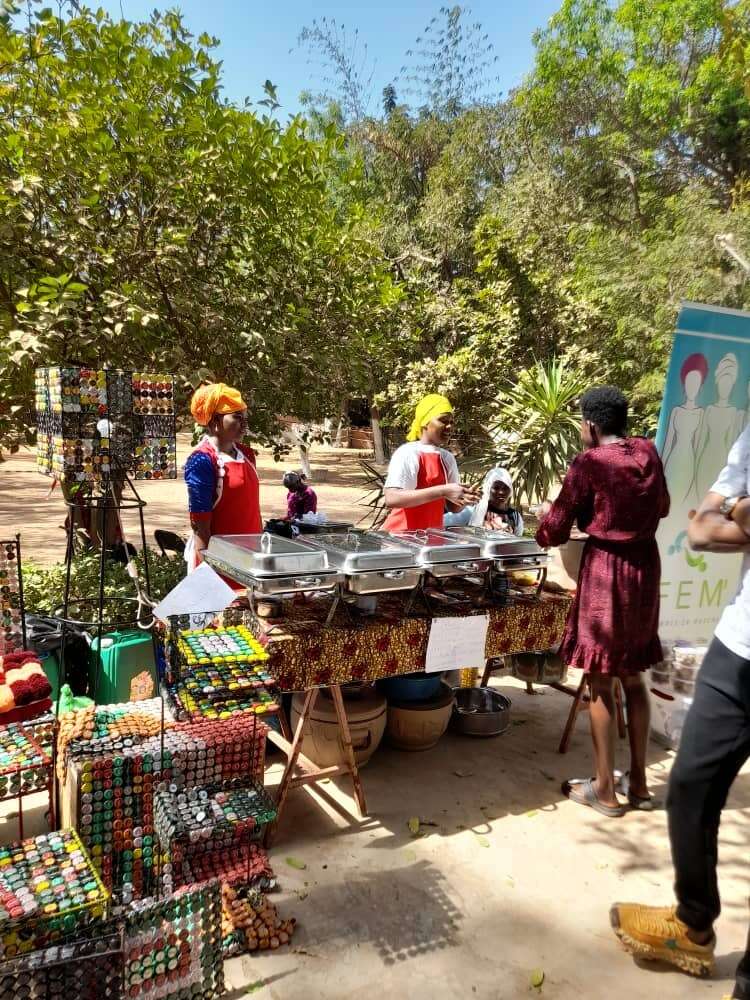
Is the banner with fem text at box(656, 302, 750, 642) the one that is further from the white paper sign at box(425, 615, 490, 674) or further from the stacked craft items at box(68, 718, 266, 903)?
the stacked craft items at box(68, 718, 266, 903)

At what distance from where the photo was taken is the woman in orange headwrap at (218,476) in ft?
10.5

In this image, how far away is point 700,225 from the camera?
12719mm

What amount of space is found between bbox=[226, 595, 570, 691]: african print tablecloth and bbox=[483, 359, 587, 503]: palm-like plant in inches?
193

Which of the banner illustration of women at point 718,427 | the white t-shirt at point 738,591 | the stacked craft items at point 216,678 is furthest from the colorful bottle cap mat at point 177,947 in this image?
the banner illustration of women at point 718,427

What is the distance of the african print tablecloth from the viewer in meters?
2.72

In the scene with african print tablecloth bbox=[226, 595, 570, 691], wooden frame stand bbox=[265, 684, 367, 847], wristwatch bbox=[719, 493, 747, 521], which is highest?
wristwatch bbox=[719, 493, 747, 521]

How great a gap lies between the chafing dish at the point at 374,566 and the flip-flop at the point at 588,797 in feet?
4.77

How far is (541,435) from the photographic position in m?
8.19

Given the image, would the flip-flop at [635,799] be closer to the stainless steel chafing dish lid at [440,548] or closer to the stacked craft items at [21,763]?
the stainless steel chafing dish lid at [440,548]

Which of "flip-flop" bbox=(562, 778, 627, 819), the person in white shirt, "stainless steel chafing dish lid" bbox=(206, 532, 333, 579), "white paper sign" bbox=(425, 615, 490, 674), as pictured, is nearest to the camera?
the person in white shirt

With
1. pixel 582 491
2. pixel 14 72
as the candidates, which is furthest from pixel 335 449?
pixel 582 491

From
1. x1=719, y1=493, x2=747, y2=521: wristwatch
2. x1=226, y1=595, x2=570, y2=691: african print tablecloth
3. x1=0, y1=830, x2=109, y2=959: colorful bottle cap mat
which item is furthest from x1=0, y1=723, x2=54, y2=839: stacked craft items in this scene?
x1=719, y1=493, x2=747, y2=521: wristwatch

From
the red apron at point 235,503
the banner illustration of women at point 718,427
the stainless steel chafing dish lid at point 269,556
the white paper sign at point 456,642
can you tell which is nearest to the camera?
the stainless steel chafing dish lid at point 269,556

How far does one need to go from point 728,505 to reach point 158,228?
468cm
